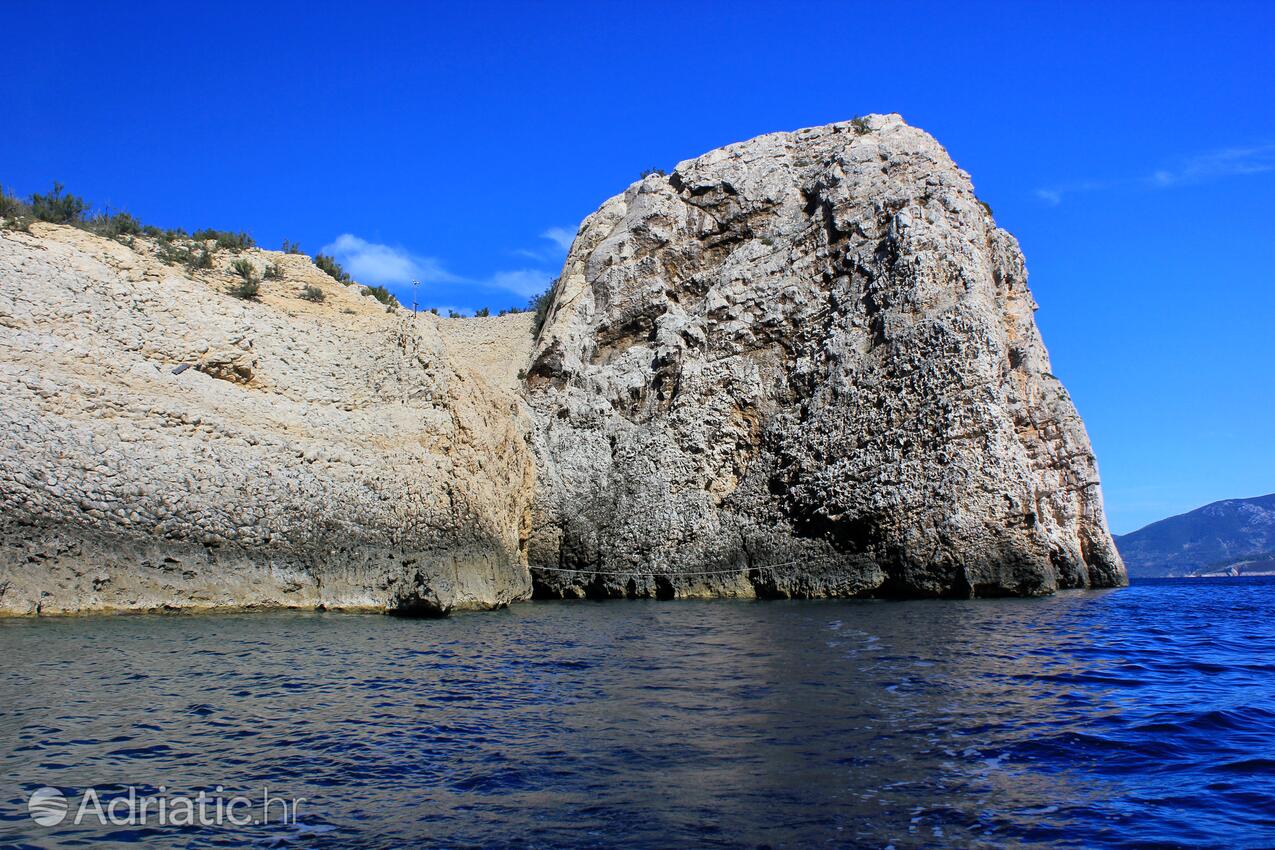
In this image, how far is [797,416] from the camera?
872 inches

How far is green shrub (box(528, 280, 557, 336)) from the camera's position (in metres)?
29.8

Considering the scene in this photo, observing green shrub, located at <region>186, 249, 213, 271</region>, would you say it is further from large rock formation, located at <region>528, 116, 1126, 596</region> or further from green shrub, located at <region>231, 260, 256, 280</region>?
large rock formation, located at <region>528, 116, 1126, 596</region>

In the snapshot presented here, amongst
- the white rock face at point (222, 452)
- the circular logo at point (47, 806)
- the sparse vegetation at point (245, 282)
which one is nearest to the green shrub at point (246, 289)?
the sparse vegetation at point (245, 282)

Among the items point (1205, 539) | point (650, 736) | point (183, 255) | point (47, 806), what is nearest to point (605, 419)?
point (183, 255)

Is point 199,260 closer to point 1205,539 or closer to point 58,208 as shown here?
point 58,208

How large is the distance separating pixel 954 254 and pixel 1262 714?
15325 millimetres

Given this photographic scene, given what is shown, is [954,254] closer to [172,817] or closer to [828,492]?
[828,492]

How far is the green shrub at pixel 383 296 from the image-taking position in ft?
87.9

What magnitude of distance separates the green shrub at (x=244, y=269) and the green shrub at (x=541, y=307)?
9976 millimetres

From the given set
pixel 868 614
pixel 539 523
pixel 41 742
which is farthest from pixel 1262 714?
pixel 539 523

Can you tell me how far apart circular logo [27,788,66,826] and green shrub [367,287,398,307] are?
22.2m

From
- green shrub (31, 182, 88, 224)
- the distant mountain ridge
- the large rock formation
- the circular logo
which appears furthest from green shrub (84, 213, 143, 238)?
the distant mountain ridge

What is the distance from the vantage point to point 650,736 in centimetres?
711

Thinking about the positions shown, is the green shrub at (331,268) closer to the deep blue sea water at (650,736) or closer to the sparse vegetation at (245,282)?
the sparse vegetation at (245,282)
